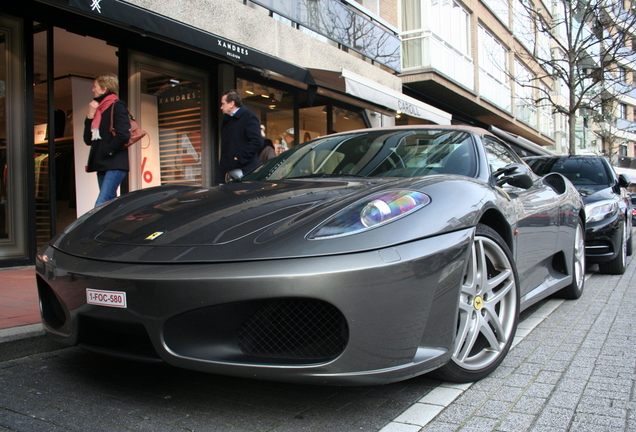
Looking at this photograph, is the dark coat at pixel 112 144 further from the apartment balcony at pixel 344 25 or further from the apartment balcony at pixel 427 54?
the apartment balcony at pixel 427 54

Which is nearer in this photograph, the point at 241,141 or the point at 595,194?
the point at 241,141

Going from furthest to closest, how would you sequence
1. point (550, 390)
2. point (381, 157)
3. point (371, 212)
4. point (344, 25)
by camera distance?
point (344, 25)
point (381, 157)
point (550, 390)
point (371, 212)

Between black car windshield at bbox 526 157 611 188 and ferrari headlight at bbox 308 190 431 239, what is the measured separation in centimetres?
572

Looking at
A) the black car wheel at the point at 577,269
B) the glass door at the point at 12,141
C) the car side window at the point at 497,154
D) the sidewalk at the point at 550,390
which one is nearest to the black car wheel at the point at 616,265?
the black car wheel at the point at 577,269

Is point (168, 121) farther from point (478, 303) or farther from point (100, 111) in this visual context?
point (478, 303)

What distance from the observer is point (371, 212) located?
2174mm

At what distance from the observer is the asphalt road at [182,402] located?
2.03m

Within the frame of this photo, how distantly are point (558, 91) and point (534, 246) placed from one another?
3542 cm

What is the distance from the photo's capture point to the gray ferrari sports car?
193cm

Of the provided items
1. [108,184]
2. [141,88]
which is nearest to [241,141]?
[108,184]

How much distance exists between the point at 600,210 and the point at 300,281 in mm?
5380

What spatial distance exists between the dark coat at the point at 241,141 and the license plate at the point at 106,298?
12.3 ft

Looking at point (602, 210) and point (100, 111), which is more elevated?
point (100, 111)

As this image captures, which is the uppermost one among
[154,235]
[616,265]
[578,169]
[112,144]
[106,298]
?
[112,144]
